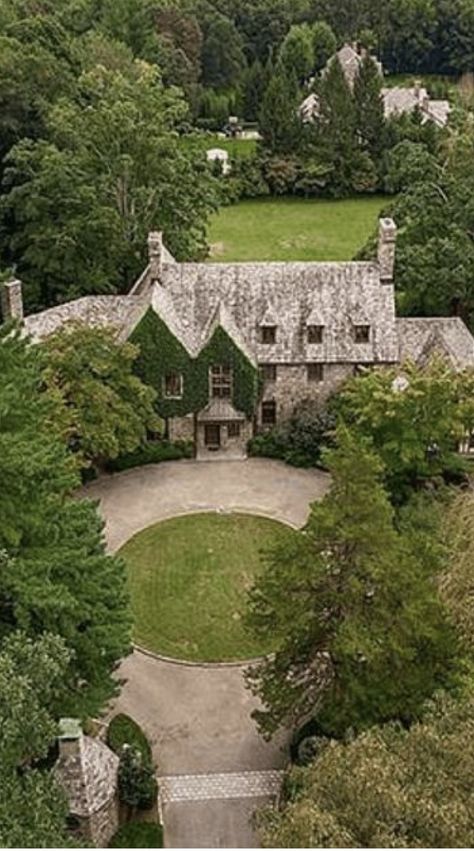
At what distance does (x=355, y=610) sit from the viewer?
30859mm

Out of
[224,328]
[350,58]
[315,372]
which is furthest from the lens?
[350,58]

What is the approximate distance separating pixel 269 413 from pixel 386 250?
919 centimetres

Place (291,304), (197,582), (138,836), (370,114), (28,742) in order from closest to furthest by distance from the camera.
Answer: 1. (28,742)
2. (138,836)
3. (197,582)
4. (291,304)
5. (370,114)

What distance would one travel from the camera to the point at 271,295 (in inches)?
1993

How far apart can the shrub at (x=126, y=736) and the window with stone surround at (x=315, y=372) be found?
66.2 feet

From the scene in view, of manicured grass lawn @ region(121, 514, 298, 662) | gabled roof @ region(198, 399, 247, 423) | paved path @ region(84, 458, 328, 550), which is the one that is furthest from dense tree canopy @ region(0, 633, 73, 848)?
gabled roof @ region(198, 399, 247, 423)

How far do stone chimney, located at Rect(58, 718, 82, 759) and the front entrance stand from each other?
72.9ft

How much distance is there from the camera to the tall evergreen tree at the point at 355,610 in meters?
29.9

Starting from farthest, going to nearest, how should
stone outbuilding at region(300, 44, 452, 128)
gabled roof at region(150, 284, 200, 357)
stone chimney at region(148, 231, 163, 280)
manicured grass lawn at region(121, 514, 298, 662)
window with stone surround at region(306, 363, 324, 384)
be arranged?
stone outbuilding at region(300, 44, 452, 128), stone chimney at region(148, 231, 163, 280), window with stone surround at region(306, 363, 324, 384), gabled roof at region(150, 284, 200, 357), manicured grass lawn at region(121, 514, 298, 662)

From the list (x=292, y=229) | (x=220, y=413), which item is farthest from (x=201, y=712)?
(x=292, y=229)

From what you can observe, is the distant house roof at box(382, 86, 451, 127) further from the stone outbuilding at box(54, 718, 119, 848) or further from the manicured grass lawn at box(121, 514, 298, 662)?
the stone outbuilding at box(54, 718, 119, 848)

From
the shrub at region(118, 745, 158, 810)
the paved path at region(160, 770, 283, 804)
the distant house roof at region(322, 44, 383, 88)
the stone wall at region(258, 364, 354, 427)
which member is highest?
the distant house roof at region(322, 44, 383, 88)

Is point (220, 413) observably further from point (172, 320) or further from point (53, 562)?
point (53, 562)

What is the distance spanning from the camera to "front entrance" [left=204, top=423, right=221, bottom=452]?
166 ft
